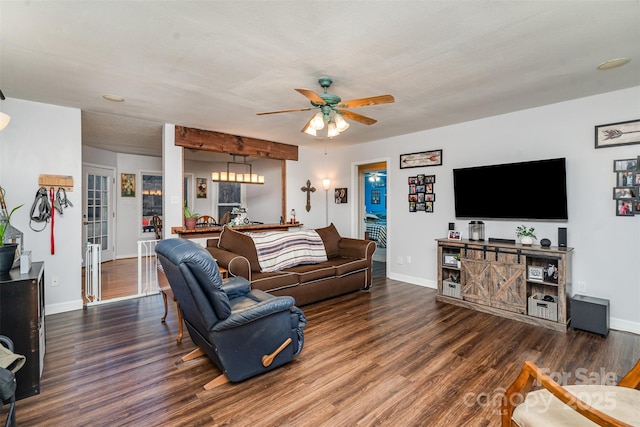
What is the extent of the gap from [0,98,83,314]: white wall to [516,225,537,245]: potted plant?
5.52 metres

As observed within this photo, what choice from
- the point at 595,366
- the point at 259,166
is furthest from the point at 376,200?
the point at 595,366

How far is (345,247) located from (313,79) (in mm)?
2793

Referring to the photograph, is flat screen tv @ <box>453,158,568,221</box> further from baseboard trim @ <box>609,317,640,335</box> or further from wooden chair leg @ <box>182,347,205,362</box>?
wooden chair leg @ <box>182,347,205,362</box>

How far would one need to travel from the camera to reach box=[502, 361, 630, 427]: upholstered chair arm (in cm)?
103

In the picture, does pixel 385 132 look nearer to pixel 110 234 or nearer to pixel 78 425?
pixel 78 425

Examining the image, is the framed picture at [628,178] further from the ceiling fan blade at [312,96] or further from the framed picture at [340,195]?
the framed picture at [340,195]

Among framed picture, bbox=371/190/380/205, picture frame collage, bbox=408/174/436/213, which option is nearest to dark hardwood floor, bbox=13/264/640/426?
picture frame collage, bbox=408/174/436/213

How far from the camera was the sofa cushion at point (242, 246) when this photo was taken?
3798 millimetres

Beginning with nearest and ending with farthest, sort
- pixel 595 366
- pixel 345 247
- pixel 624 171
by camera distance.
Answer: pixel 595 366 → pixel 624 171 → pixel 345 247

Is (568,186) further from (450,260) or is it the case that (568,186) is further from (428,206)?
(428,206)

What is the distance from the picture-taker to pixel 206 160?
26.4 feet

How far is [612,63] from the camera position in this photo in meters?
2.54

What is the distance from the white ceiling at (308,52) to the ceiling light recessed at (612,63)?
0.22 ft

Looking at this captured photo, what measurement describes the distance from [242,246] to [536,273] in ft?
11.4
